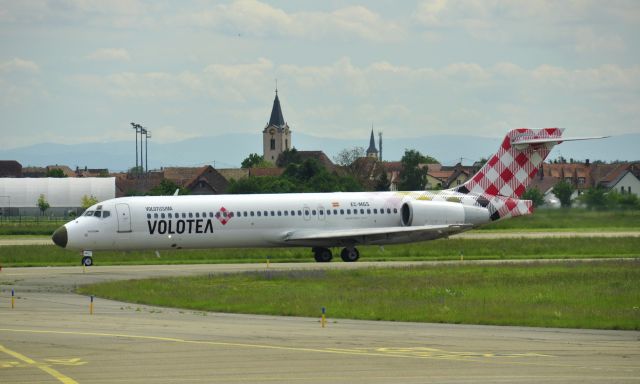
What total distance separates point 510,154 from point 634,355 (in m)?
33.4

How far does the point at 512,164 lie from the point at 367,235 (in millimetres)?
9046

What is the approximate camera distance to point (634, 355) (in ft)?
73.8

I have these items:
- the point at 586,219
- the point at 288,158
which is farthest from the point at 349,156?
the point at 586,219

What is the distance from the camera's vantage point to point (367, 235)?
2026 inches

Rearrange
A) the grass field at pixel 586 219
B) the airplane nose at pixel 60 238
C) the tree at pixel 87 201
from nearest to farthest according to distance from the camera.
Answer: the airplane nose at pixel 60 238 → the grass field at pixel 586 219 → the tree at pixel 87 201

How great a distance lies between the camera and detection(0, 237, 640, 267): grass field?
5341cm

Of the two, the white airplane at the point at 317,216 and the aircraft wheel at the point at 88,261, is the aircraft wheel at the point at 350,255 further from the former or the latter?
the aircraft wheel at the point at 88,261

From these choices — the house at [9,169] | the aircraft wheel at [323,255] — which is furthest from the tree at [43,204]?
the aircraft wheel at [323,255]

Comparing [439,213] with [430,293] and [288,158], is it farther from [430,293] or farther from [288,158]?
[288,158]

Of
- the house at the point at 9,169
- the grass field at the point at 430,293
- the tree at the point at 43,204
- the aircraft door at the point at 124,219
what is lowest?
the grass field at the point at 430,293

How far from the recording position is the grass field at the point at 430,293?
29.8 meters

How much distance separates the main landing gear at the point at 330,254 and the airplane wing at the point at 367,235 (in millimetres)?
347

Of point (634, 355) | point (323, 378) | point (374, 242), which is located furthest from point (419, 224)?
point (323, 378)

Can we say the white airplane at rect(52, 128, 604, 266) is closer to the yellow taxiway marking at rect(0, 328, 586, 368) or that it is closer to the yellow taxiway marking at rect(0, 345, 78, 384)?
the yellow taxiway marking at rect(0, 328, 586, 368)
